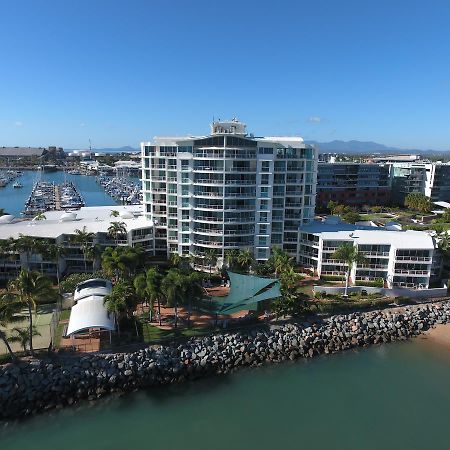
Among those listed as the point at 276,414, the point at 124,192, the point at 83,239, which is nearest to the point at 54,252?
the point at 83,239

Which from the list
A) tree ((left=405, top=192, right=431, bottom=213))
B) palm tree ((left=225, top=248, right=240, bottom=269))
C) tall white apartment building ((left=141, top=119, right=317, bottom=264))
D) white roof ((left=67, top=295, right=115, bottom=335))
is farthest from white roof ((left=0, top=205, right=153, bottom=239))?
tree ((left=405, top=192, right=431, bottom=213))

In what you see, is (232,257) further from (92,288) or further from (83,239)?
(83,239)

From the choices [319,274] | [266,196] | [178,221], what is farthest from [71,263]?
[319,274]

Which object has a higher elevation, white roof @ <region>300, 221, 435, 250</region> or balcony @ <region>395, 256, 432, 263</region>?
white roof @ <region>300, 221, 435, 250</region>

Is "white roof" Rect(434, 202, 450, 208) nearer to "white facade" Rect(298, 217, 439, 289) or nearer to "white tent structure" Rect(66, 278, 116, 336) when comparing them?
"white facade" Rect(298, 217, 439, 289)

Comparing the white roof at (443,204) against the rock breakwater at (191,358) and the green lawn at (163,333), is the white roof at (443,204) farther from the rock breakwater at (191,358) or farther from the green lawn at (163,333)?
the green lawn at (163,333)
